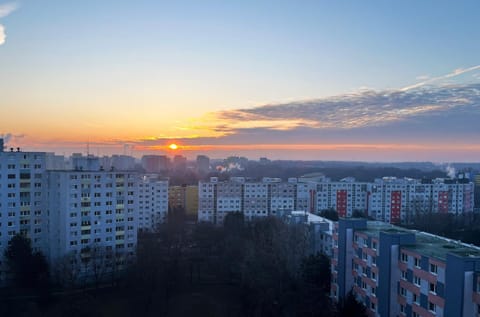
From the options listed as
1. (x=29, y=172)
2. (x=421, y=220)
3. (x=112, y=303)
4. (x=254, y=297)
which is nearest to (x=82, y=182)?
(x=29, y=172)

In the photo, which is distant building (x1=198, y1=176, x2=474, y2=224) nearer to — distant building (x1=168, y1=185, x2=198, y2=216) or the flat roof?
distant building (x1=168, y1=185, x2=198, y2=216)

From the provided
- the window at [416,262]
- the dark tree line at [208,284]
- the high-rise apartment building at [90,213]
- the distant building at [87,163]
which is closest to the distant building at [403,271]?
the window at [416,262]

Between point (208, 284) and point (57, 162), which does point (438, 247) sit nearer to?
point (208, 284)

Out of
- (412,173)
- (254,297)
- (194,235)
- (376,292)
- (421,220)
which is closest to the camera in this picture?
(376,292)

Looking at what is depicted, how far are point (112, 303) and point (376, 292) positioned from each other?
30.8ft

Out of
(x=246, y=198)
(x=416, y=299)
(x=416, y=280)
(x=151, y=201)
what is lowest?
(x=151, y=201)

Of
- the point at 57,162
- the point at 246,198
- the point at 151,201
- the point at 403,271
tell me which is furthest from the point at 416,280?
the point at 151,201

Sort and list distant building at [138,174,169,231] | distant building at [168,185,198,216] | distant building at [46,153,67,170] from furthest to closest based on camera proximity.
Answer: distant building at [168,185,198,216], distant building at [138,174,169,231], distant building at [46,153,67,170]

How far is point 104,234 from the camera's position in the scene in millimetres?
19578

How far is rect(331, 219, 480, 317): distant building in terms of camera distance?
27.7 feet

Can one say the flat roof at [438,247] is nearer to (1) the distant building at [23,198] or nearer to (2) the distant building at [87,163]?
(2) the distant building at [87,163]

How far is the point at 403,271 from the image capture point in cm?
1070

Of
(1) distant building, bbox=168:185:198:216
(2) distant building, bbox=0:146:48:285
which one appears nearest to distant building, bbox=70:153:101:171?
(2) distant building, bbox=0:146:48:285

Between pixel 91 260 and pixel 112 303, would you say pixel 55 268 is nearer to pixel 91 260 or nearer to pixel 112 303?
pixel 91 260
